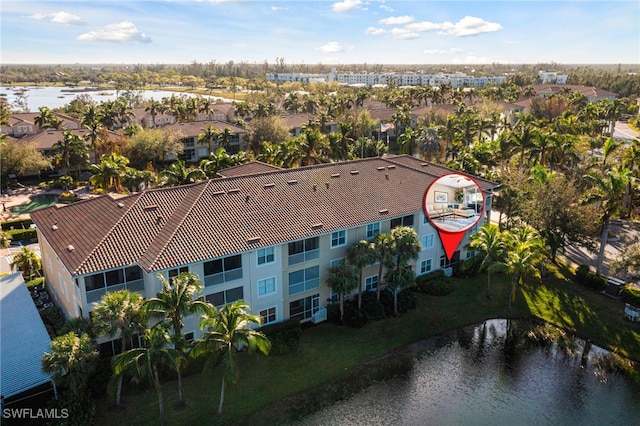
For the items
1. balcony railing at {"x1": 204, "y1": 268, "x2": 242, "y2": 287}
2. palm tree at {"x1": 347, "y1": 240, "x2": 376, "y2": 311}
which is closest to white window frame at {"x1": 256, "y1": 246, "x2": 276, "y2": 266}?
balcony railing at {"x1": 204, "y1": 268, "x2": 242, "y2": 287}

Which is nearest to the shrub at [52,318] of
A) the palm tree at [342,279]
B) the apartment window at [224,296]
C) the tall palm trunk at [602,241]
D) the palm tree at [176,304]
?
the apartment window at [224,296]

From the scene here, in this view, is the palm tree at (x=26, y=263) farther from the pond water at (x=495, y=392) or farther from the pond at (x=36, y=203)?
the pond water at (x=495, y=392)

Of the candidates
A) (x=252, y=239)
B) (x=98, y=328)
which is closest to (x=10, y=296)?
(x=98, y=328)

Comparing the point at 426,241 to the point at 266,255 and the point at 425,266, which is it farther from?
the point at 266,255

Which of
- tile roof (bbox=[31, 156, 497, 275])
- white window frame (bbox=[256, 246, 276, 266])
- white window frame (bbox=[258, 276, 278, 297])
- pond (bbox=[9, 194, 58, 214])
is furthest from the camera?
pond (bbox=[9, 194, 58, 214])

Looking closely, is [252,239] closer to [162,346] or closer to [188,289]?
[188,289]

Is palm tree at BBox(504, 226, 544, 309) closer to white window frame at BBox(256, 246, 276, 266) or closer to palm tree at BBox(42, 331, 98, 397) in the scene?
white window frame at BBox(256, 246, 276, 266)

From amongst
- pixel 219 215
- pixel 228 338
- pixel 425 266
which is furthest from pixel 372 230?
pixel 228 338
